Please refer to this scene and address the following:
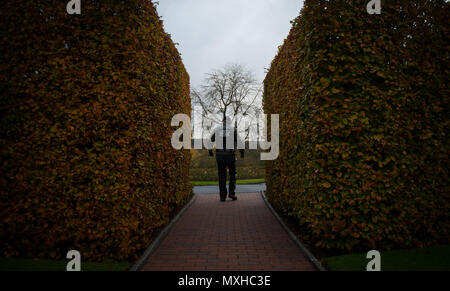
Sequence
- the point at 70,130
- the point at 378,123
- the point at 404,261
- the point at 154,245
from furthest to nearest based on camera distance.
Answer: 1. the point at 154,245
2. the point at 378,123
3. the point at 70,130
4. the point at 404,261

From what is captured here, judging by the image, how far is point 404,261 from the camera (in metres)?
3.55

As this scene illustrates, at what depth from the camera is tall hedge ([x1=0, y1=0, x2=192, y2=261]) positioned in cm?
373

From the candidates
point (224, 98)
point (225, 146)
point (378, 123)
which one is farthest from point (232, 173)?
point (224, 98)

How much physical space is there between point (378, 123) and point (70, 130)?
4378 mm

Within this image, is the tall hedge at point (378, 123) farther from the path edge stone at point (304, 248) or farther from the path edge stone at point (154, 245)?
the path edge stone at point (154, 245)

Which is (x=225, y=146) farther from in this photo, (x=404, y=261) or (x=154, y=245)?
(x=404, y=261)

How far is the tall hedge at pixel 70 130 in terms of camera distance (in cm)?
373

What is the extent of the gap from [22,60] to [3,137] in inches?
44.4

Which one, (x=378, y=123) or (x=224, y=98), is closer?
(x=378, y=123)

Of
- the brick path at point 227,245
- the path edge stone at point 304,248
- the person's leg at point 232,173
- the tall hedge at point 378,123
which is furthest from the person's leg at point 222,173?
the tall hedge at point 378,123

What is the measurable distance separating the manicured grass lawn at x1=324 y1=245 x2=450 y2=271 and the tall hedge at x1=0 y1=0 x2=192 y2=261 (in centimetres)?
283

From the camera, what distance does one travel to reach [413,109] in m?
4.02
